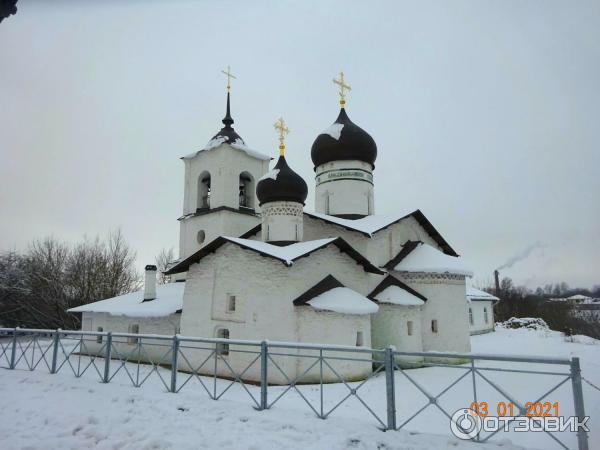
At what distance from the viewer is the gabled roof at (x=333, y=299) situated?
464 inches

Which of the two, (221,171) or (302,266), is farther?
(221,171)

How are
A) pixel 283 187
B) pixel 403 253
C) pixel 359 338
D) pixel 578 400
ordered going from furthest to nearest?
pixel 403 253
pixel 283 187
pixel 359 338
pixel 578 400

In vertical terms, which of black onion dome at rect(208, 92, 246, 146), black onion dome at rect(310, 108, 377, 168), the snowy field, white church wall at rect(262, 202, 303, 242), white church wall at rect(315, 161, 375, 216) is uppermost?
black onion dome at rect(208, 92, 246, 146)

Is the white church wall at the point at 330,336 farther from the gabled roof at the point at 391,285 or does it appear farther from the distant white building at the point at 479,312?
the distant white building at the point at 479,312

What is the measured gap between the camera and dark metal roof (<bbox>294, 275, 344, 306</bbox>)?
1187 centimetres

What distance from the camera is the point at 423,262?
1592cm

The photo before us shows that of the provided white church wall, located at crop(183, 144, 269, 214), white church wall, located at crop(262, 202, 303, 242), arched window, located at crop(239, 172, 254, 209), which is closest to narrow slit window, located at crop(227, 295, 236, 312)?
white church wall, located at crop(262, 202, 303, 242)

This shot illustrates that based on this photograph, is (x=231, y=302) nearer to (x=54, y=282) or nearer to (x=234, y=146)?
(x=234, y=146)

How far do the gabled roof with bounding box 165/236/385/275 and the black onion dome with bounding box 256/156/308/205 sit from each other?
5.95 ft

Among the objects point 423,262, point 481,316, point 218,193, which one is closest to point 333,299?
point 423,262

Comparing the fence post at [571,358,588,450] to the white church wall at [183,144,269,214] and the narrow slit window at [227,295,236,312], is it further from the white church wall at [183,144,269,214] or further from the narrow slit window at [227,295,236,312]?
the white church wall at [183,144,269,214]

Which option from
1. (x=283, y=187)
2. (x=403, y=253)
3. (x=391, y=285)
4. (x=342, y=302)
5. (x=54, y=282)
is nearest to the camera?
(x=342, y=302)

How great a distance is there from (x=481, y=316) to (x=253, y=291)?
80.1 ft

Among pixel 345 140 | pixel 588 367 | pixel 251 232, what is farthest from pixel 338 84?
pixel 588 367
